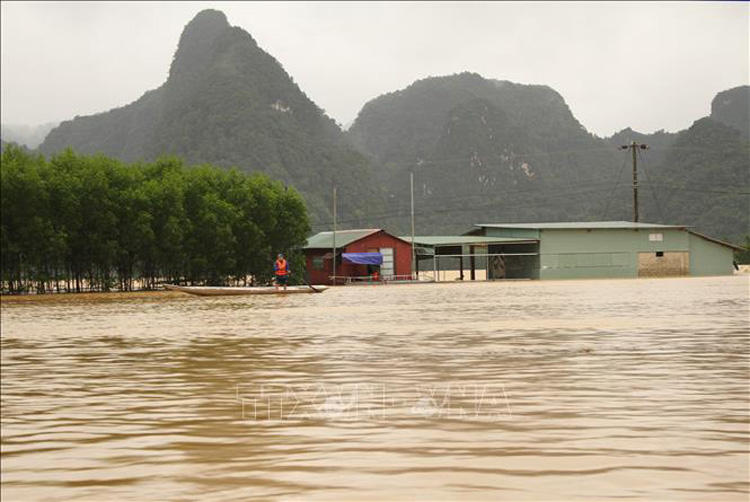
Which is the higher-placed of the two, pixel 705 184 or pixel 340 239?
pixel 705 184

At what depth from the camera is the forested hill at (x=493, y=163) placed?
118 m

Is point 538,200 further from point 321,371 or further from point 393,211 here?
point 321,371

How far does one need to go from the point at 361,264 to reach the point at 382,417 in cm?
4360

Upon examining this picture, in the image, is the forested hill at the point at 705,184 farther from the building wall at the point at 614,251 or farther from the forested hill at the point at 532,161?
the building wall at the point at 614,251

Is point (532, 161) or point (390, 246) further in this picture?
point (532, 161)

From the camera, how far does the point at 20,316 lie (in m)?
20.8

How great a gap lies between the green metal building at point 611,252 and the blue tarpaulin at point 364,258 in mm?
8450

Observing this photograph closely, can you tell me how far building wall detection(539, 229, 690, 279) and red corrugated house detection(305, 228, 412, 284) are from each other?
8.72 m

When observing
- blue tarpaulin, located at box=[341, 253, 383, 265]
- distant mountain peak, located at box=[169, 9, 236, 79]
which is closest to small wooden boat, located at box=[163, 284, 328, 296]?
blue tarpaulin, located at box=[341, 253, 383, 265]

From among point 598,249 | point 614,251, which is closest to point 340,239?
point 598,249

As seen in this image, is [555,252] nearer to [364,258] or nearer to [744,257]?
[364,258]

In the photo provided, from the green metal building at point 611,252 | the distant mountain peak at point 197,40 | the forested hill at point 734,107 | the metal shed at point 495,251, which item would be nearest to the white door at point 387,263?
the metal shed at point 495,251

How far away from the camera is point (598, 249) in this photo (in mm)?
52156

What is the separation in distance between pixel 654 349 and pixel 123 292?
98.4ft
